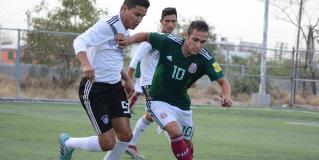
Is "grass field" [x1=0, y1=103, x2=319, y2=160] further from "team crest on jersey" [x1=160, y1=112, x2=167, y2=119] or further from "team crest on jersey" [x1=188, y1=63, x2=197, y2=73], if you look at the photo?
"team crest on jersey" [x1=188, y1=63, x2=197, y2=73]

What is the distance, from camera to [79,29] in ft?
86.8

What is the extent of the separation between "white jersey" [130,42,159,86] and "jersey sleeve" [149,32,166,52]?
5.33ft

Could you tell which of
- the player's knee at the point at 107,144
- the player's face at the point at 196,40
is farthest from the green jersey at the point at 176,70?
the player's knee at the point at 107,144

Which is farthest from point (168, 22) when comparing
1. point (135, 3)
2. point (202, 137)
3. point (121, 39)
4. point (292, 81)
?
point (292, 81)

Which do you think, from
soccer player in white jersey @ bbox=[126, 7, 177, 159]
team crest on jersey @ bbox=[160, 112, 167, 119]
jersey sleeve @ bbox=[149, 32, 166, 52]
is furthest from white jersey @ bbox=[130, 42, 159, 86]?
team crest on jersey @ bbox=[160, 112, 167, 119]

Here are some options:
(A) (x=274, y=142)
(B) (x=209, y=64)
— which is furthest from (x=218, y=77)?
(A) (x=274, y=142)

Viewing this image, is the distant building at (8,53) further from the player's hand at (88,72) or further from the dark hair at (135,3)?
the player's hand at (88,72)

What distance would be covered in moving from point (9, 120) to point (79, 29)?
42.3 ft

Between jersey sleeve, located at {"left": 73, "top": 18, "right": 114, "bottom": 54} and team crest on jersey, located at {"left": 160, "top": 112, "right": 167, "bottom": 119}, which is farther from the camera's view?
team crest on jersey, located at {"left": 160, "top": 112, "right": 167, "bottom": 119}

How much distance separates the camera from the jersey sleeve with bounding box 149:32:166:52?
7852 millimetres

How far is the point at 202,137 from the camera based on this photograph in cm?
1261

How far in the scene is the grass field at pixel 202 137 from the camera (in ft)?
31.2

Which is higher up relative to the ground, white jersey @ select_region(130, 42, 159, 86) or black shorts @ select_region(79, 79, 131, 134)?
white jersey @ select_region(130, 42, 159, 86)

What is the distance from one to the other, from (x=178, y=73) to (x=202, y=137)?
508 centimetres
